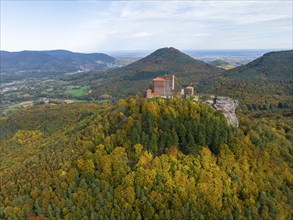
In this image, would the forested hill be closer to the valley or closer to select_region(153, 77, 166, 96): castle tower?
the valley

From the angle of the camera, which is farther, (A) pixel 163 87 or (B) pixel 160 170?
(A) pixel 163 87

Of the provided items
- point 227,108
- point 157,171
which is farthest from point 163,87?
point 157,171

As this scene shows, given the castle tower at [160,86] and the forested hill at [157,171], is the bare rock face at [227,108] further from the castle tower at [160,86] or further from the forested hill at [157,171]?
the castle tower at [160,86]

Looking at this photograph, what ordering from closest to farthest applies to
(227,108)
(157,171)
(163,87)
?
1. (157,171)
2. (227,108)
3. (163,87)

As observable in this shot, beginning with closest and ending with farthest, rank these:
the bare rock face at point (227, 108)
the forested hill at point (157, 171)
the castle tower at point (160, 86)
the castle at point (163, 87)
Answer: the forested hill at point (157, 171), the bare rock face at point (227, 108), the castle at point (163, 87), the castle tower at point (160, 86)

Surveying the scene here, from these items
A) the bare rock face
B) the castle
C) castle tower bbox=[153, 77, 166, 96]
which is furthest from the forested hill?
castle tower bbox=[153, 77, 166, 96]

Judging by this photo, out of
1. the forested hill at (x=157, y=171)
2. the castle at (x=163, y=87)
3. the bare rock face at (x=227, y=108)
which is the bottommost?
the forested hill at (x=157, y=171)

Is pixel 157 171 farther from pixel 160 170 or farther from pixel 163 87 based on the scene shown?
pixel 163 87

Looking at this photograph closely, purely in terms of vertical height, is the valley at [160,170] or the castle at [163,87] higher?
the castle at [163,87]

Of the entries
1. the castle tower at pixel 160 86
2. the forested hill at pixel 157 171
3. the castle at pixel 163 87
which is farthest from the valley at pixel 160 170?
the castle tower at pixel 160 86
